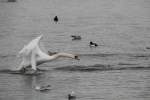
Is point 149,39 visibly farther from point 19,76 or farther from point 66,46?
point 19,76

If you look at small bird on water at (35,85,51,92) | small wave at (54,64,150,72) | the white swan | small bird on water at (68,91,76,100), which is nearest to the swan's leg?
the white swan

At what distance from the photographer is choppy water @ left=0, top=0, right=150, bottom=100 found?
3200cm

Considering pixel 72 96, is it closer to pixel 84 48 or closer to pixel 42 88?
pixel 42 88

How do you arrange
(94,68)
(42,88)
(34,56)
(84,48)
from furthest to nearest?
1. (84,48)
2. (94,68)
3. (34,56)
4. (42,88)

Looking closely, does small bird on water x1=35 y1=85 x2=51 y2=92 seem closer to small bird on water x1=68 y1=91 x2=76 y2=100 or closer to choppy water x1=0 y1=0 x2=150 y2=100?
choppy water x1=0 y1=0 x2=150 y2=100

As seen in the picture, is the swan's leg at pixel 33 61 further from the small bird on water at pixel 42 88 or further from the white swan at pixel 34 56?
the small bird on water at pixel 42 88

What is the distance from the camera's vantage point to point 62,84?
108 feet

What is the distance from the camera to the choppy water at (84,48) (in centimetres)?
3200

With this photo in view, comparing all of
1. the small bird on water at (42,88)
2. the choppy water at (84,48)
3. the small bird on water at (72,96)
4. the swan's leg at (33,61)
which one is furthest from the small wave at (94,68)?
the small bird on water at (72,96)

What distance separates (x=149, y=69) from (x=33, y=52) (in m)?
6.35

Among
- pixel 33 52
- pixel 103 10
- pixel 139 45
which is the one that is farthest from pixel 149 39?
pixel 103 10

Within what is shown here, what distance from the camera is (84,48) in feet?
144

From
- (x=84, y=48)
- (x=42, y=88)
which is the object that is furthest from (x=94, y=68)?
(x=84, y=48)

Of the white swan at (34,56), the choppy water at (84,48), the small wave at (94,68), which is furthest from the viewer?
the small wave at (94,68)
